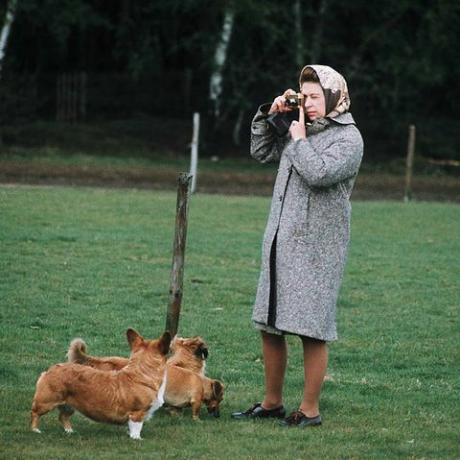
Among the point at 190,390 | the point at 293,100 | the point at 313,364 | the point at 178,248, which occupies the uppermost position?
the point at 293,100

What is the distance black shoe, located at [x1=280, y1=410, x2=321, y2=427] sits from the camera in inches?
291

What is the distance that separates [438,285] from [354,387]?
6.10 metres

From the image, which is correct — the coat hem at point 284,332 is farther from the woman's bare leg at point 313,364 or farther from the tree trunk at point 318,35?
the tree trunk at point 318,35

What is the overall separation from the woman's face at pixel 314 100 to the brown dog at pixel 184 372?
1664 millimetres

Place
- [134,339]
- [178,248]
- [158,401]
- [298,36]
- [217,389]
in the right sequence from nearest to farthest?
[158,401] < [134,339] < [217,389] < [178,248] < [298,36]

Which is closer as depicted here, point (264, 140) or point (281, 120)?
point (281, 120)

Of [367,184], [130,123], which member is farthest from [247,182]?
[130,123]

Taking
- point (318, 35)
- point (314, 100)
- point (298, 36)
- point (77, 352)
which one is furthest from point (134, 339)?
point (318, 35)

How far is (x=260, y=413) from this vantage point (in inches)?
301

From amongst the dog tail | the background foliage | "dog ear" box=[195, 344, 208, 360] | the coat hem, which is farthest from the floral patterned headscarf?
the background foliage

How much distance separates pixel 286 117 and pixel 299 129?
0.23m

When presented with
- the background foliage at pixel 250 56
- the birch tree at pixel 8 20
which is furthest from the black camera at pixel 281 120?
the birch tree at pixel 8 20

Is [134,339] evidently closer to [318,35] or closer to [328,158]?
[328,158]

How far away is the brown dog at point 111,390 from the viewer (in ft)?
22.0
